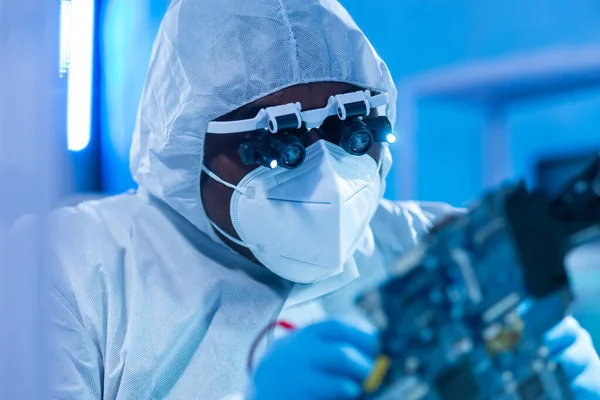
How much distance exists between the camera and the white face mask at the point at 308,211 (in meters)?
0.96

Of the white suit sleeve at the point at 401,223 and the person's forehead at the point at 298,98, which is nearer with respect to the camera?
the person's forehead at the point at 298,98

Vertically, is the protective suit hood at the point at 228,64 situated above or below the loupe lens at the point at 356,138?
above

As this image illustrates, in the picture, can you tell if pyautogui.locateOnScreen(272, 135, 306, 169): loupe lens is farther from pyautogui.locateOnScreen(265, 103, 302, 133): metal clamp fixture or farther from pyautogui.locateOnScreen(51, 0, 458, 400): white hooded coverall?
pyautogui.locateOnScreen(51, 0, 458, 400): white hooded coverall

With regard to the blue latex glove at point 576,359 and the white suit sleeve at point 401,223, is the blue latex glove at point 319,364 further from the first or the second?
the white suit sleeve at point 401,223

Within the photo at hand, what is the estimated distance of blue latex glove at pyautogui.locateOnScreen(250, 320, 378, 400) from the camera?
52 centimetres

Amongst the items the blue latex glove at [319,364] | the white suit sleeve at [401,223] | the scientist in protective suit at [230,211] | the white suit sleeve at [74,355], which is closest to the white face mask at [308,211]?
the scientist in protective suit at [230,211]

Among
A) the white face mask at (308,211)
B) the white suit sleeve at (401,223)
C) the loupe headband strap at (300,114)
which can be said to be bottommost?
the white suit sleeve at (401,223)

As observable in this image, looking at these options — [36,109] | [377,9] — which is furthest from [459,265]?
[377,9]

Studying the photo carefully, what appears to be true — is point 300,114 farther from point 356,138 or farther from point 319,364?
point 319,364

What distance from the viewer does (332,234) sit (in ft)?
3.17

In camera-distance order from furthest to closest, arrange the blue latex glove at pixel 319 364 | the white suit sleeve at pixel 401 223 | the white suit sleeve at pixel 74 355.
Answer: the white suit sleeve at pixel 401 223
the white suit sleeve at pixel 74 355
the blue latex glove at pixel 319 364

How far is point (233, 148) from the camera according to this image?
3.36ft

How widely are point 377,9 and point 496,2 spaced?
0.48 m

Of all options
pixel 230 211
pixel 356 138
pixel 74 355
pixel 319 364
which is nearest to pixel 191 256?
pixel 230 211
